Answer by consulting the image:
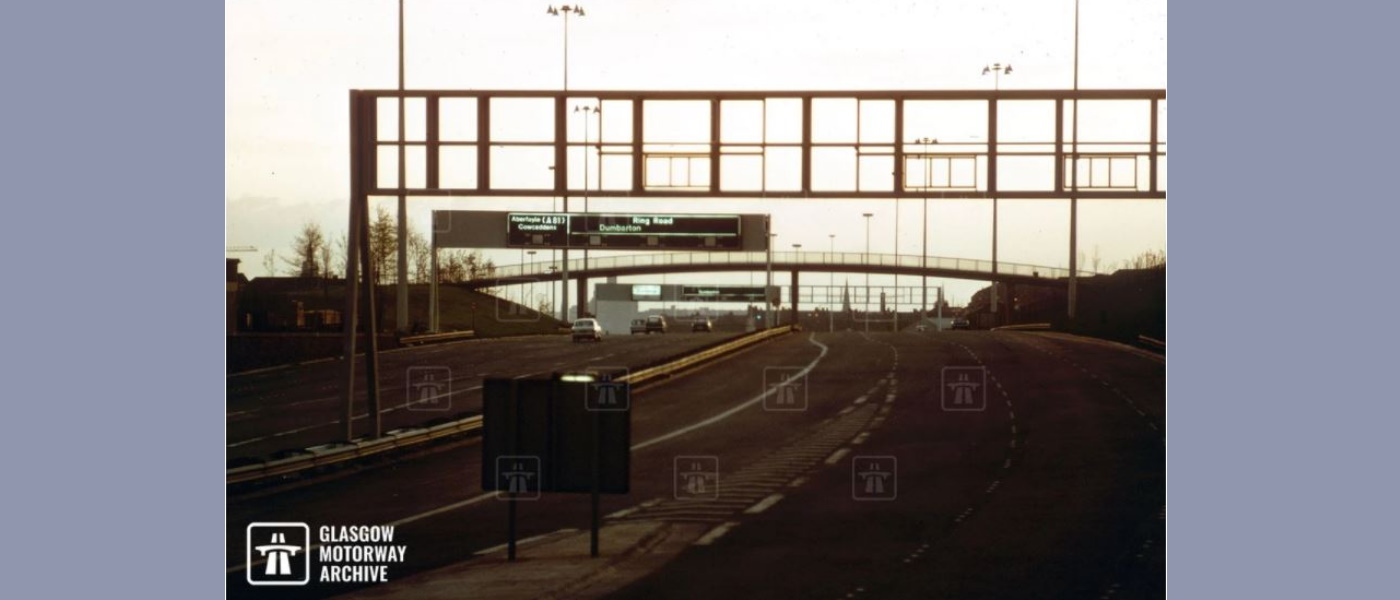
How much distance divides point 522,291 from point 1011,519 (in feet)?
22.4

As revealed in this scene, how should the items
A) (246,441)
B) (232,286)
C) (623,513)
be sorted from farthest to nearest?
1. (246,441)
2. (623,513)
3. (232,286)

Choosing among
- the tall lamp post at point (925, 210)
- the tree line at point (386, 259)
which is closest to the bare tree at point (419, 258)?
the tree line at point (386, 259)

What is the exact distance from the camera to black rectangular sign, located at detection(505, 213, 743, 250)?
22828 millimetres

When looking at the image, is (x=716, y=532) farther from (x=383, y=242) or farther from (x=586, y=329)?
(x=383, y=242)

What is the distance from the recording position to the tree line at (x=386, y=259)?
76.0 ft

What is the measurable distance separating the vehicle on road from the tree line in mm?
1308

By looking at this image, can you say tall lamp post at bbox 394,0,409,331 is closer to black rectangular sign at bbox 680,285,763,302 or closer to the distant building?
the distant building

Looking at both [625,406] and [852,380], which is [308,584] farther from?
[852,380]

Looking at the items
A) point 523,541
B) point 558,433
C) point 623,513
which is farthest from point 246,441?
point 558,433

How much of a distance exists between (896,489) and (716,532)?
2306mm

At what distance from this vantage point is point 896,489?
22.4m

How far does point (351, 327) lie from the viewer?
2456 cm

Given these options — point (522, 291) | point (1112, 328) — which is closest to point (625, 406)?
point (522, 291)

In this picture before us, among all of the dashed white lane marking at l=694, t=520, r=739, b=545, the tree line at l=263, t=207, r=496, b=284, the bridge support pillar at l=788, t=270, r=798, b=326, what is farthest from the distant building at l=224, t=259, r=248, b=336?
the bridge support pillar at l=788, t=270, r=798, b=326
